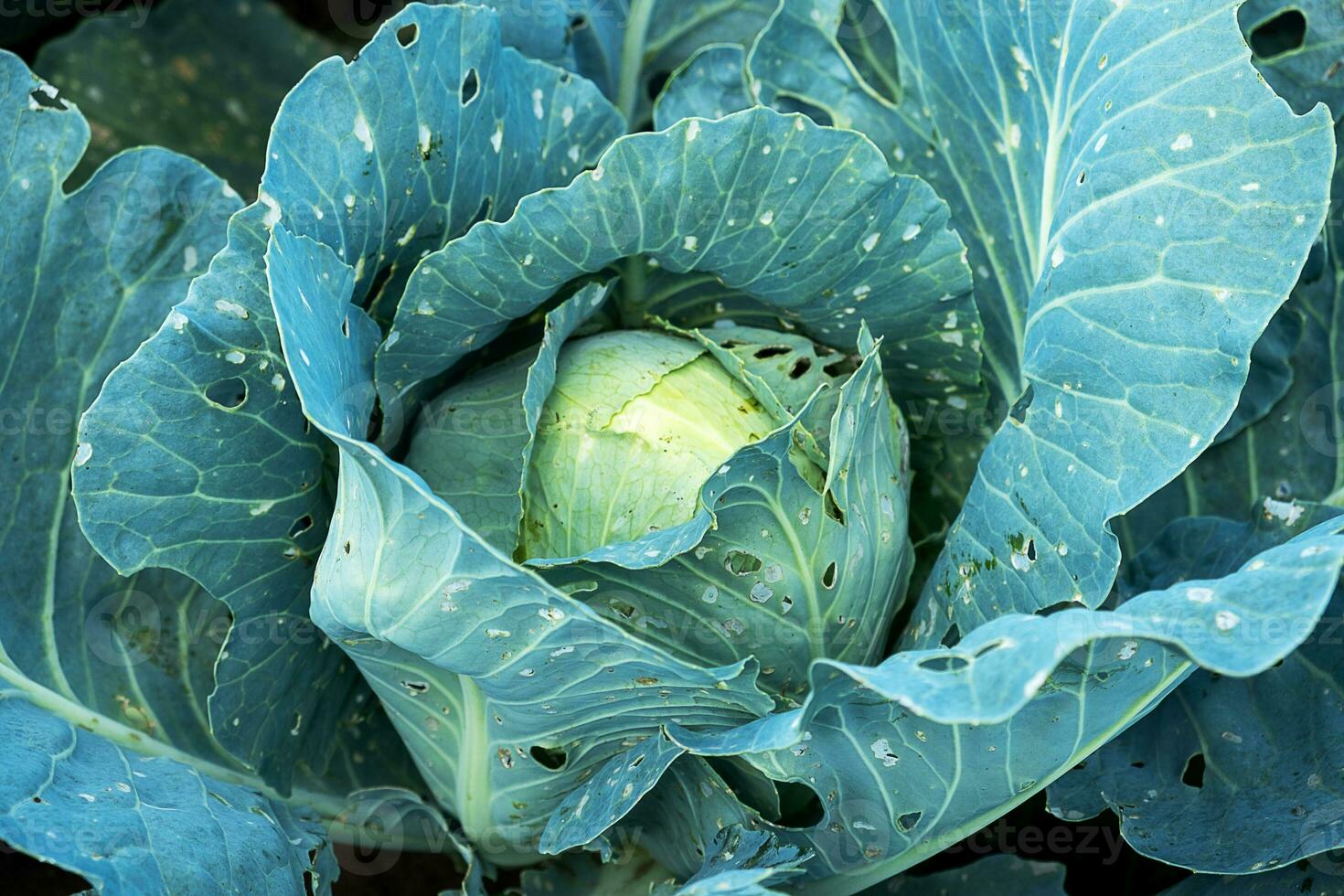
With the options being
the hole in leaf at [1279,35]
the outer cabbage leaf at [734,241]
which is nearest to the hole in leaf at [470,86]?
the outer cabbage leaf at [734,241]

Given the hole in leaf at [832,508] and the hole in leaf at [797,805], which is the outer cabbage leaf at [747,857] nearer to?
the hole in leaf at [797,805]

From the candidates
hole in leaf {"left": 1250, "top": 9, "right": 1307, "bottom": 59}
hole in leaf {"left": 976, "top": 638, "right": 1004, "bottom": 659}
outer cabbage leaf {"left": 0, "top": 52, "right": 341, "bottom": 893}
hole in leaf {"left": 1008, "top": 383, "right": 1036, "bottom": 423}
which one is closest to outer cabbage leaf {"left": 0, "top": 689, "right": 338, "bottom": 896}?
outer cabbage leaf {"left": 0, "top": 52, "right": 341, "bottom": 893}

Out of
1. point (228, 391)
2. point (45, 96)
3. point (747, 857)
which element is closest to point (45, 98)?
point (45, 96)

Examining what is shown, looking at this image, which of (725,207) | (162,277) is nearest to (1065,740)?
(725,207)

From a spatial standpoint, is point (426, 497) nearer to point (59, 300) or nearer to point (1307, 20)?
point (59, 300)

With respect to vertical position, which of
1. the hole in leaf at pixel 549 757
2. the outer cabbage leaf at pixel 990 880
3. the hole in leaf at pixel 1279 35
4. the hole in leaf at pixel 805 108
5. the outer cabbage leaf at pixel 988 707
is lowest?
the outer cabbage leaf at pixel 990 880
